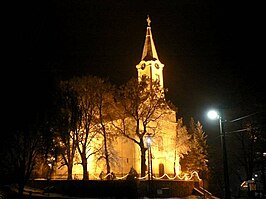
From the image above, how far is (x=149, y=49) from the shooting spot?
6291cm

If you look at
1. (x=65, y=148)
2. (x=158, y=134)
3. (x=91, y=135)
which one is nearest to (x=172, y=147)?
(x=158, y=134)

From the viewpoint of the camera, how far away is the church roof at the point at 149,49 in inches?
2427

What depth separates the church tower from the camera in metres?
60.7

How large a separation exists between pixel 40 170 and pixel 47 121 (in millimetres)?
29745

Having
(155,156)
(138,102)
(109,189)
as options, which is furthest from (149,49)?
(109,189)

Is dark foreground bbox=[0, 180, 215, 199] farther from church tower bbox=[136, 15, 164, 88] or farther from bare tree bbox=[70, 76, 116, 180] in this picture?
church tower bbox=[136, 15, 164, 88]

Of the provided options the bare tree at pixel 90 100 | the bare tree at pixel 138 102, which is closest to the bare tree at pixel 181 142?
the bare tree at pixel 138 102

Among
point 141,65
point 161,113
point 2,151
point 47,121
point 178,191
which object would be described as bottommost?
point 178,191

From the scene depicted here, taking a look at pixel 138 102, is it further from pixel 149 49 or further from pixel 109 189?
pixel 149 49

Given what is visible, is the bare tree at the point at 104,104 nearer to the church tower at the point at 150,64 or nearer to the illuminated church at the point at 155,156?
the illuminated church at the point at 155,156

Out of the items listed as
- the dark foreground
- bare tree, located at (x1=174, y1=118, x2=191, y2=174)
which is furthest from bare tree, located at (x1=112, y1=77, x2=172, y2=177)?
bare tree, located at (x1=174, y1=118, x2=191, y2=174)

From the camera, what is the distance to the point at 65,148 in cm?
4194

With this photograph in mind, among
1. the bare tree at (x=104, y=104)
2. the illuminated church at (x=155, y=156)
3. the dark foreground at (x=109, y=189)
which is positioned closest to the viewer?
the dark foreground at (x=109, y=189)

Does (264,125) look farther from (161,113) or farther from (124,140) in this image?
(124,140)
